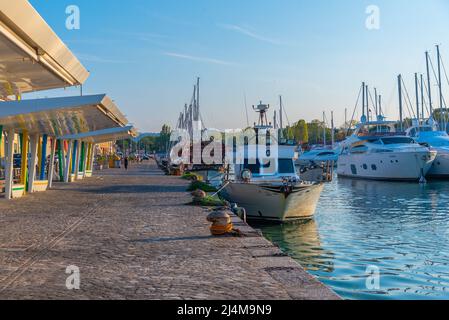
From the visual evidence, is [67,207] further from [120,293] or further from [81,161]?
[81,161]

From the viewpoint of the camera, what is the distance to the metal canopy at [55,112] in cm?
1684

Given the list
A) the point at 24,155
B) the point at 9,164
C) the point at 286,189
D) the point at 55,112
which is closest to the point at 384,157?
the point at 286,189

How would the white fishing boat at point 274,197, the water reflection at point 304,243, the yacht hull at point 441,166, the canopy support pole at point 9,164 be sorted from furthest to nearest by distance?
the yacht hull at point 441,166 → the canopy support pole at point 9,164 → the white fishing boat at point 274,197 → the water reflection at point 304,243

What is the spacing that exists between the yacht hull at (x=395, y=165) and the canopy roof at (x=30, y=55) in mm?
32988

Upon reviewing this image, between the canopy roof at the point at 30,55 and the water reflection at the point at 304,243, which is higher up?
the canopy roof at the point at 30,55

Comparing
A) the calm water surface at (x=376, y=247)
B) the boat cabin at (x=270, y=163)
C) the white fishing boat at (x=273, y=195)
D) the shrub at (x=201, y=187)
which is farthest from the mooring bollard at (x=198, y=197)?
the shrub at (x=201, y=187)

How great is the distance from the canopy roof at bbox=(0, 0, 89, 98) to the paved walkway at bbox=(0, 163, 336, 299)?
4.14m

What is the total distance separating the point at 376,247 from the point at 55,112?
35.3ft

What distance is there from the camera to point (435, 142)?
178 ft

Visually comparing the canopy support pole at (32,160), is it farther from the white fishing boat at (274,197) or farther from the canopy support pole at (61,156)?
the white fishing boat at (274,197)

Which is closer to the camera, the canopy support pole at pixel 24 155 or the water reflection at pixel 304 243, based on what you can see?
the water reflection at pixel 304 243

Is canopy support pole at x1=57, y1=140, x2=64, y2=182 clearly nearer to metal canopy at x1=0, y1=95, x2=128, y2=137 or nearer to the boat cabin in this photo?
metal canopy at x1=0, y1=95, x2=128, y2=137

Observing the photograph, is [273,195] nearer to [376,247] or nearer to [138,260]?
[376,247]
